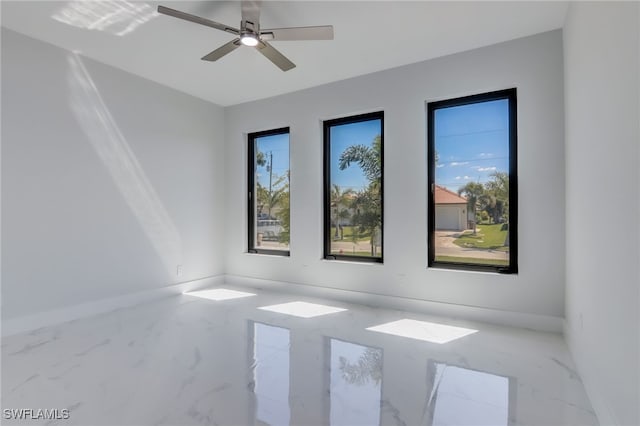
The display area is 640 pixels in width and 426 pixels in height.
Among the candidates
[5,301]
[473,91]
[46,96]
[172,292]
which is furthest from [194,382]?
[473,91]

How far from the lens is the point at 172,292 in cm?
407

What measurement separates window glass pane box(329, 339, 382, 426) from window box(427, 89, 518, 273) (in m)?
1.45

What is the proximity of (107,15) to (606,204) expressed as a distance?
3653 mm

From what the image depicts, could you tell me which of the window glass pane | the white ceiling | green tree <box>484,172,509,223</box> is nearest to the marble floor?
the window glass pane

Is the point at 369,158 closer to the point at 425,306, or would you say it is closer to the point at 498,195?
the point at 498,195

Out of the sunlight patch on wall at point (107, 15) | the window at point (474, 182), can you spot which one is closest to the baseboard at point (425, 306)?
the window at point (474, 182)

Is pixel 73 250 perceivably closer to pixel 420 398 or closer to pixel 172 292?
pixel 172 292

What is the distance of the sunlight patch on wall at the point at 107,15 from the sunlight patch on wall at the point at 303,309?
295 centimetres

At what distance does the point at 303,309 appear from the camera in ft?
11.5

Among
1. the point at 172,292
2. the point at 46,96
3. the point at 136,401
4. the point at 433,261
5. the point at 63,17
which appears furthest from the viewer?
the point at 172,292

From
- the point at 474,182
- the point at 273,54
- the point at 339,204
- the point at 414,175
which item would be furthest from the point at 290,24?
the point at 474,182

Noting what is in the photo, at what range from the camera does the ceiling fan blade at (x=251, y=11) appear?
2297mm

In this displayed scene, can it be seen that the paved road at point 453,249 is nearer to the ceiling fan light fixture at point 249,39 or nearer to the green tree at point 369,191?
the green tree at point 369,191

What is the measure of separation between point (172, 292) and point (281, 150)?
7.81 ft
